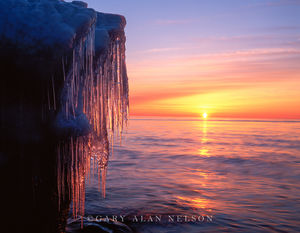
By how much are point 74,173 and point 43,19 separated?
76.8 inches

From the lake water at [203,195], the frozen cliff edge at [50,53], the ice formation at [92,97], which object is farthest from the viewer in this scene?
the lake water at [203,195]

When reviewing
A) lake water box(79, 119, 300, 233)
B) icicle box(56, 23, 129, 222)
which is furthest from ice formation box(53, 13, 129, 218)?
lake water box(79, 119, 300, 233)

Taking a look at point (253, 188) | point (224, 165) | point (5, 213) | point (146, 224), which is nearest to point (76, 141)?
point (5, 213)

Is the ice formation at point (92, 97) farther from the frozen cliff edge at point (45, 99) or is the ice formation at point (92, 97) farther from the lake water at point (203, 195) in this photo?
the lake water at point (203, 195)

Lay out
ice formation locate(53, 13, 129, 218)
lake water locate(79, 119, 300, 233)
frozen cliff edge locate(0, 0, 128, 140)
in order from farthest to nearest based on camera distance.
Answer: lake water locate(79, 119, 300, 233) → ice formation locate(53, 13, 129, 218) → frozen cliff edge locate(0, 0, 128, 140)

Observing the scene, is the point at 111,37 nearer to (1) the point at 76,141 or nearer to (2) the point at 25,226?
(1) the point at 76,141

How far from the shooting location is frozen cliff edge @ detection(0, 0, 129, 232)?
2.55 meters

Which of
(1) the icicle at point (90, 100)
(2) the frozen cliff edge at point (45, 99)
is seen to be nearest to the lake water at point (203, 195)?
(1) the icicle at point (90, 100)

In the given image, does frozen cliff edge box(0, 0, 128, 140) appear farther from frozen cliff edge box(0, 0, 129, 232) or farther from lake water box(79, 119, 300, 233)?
lake water box(79, 119, 300, 233)

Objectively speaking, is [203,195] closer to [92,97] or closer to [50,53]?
[92,97]

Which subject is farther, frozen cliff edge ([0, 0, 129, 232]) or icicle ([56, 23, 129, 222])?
icicle ([56, 23, 129, 222])

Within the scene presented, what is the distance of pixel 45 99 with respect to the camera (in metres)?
2.77

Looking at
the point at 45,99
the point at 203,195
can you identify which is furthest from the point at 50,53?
the point at 203,195

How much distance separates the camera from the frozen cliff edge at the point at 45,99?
255 centimetres
